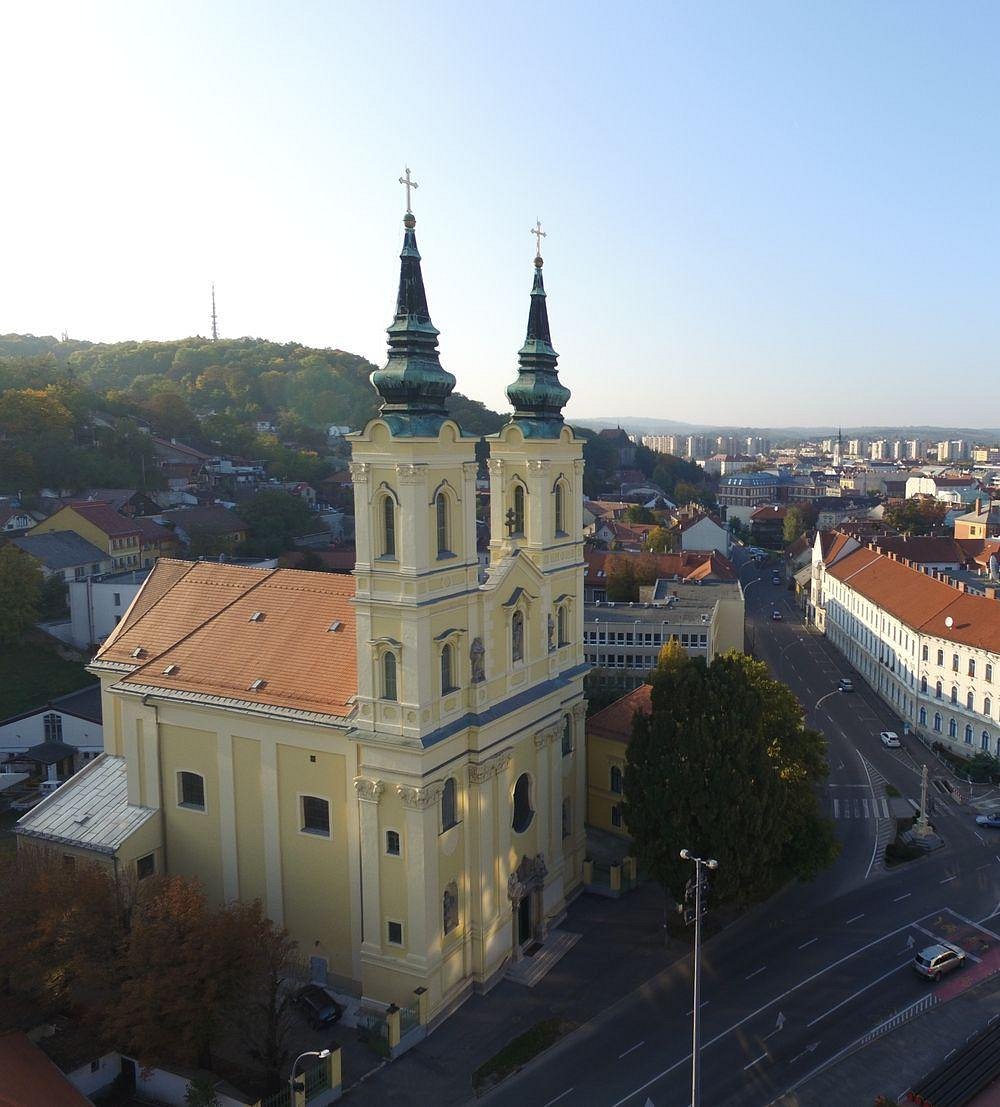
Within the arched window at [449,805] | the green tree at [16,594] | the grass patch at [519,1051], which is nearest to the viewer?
the grass patch at [519,1051]

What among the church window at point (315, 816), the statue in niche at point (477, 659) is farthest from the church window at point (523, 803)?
the church window at point (315, 816)

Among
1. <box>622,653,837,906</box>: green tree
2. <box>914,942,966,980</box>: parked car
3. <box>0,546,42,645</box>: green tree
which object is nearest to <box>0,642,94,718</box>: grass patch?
<box>0,546,42,645</box>: green tree

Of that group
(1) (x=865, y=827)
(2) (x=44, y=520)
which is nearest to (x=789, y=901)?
(1) (x=865, y=827)

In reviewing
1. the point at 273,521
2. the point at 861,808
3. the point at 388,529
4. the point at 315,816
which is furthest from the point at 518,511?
the point at 273,521

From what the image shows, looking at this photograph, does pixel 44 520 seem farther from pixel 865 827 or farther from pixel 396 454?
pixel 865 827

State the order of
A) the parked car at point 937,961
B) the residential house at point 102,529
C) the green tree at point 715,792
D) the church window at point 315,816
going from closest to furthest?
the church window at point 315,816
the green tree at point 715,792
the parked car at point 937,961
the residential house at point 102,529

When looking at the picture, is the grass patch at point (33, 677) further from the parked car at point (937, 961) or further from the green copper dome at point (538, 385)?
the parked car at point (937, 961)
